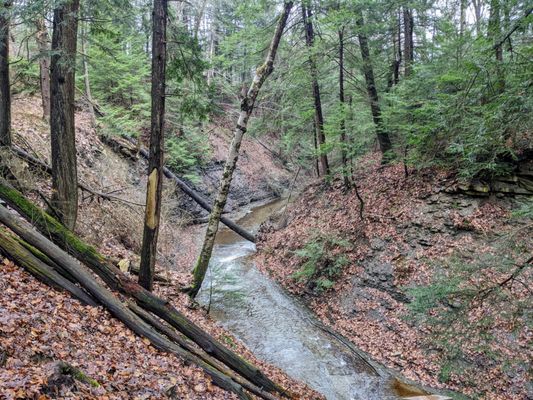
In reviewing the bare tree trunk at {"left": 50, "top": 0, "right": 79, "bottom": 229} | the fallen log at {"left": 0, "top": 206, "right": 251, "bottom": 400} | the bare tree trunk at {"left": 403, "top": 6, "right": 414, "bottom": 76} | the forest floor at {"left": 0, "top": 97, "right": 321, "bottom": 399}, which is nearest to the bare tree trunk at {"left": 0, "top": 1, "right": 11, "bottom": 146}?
the forest floor at {"left": 0, "top": 97, "right": 321, "bottom": 399}

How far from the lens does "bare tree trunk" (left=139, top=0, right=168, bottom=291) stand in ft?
23.0

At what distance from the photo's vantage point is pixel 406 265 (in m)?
11.0

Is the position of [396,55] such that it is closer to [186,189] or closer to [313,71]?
[313,71]

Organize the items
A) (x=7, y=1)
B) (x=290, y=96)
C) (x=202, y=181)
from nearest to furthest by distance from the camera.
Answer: (x=7, y=1), (x=290, y=96), (x=202, y=181)

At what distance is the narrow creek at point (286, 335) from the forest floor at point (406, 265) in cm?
54

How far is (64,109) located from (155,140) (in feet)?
5.95

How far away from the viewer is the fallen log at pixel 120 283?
6809 millimetres

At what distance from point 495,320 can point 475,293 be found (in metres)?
2.75

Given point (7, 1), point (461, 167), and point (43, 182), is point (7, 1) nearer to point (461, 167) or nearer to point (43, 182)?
point (43, 182)

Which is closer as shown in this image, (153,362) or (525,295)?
(153,362)

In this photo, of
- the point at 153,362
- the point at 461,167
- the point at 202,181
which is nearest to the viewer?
the point at 153,362

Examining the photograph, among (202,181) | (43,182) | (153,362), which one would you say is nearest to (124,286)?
(153,362)

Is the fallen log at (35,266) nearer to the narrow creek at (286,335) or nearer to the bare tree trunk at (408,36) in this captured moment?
the narrow creek at (286,335)

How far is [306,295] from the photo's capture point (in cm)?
1259
